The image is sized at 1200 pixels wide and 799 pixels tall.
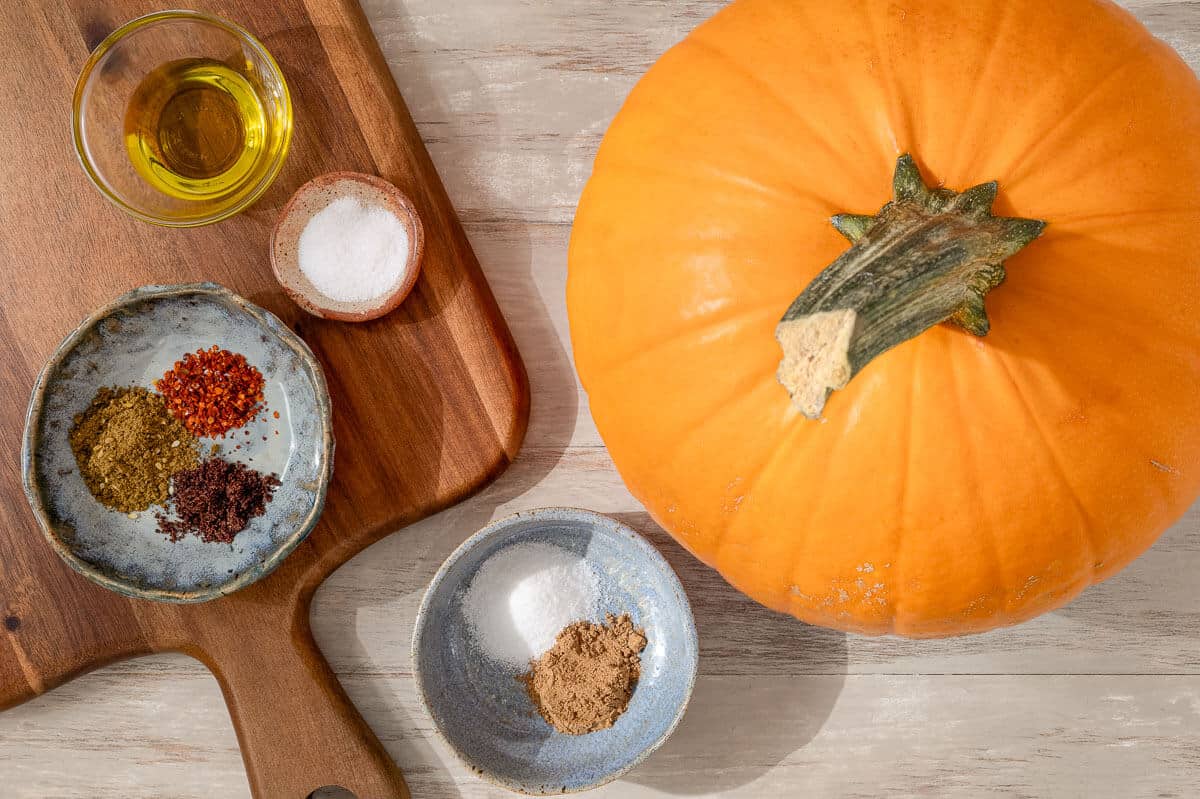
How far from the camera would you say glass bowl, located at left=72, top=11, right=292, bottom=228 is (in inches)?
39.0

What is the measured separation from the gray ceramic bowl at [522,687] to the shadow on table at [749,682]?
0.07 m

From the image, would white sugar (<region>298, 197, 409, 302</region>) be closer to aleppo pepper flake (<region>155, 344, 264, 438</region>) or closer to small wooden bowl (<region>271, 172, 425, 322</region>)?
small wooden bowl (<region>271, 172, 425, 322</region>)

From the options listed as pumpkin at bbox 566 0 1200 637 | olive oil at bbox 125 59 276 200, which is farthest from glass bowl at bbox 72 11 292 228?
pumpkin at bbox 566 0 1200 637

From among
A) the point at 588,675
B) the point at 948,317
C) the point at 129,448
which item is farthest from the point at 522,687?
the point at 948,317

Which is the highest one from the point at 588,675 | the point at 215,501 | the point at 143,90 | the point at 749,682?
the point at 143,90

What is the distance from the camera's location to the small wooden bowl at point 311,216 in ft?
3.26

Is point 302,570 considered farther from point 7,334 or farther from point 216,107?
point 216,107

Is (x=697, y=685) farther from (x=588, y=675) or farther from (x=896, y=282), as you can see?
(x=896, y=282)

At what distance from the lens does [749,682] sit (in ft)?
3.58

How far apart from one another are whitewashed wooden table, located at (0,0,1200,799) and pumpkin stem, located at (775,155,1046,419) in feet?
1.70

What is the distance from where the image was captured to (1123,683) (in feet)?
3.56

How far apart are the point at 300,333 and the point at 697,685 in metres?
0.62

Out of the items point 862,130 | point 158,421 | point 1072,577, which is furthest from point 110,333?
point 1072,577

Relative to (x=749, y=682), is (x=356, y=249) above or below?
above
